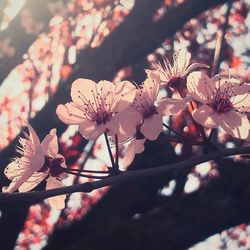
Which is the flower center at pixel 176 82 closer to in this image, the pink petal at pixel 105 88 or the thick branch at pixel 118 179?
the pink petal at pixel 105 88

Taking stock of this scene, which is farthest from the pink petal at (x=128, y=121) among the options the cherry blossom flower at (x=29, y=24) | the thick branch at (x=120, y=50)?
the cherry blossom flower at (x=29, y=24)

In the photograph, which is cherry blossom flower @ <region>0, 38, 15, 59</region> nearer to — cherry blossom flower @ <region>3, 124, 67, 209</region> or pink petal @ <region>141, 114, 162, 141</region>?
cherry blossom flower @ <region>3, 124, 67, 209</region>

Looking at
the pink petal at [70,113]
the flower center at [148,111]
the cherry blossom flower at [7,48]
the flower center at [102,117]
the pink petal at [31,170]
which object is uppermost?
the cherry blossom flower at [7,48]

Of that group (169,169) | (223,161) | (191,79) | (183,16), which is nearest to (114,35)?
(183,16)

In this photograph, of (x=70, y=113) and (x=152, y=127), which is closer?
(x=152, y=127)

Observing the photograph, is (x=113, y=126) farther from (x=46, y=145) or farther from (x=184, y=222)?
(x=184, y=222)

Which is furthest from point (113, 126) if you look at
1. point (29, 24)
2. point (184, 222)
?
point (29, 24)
